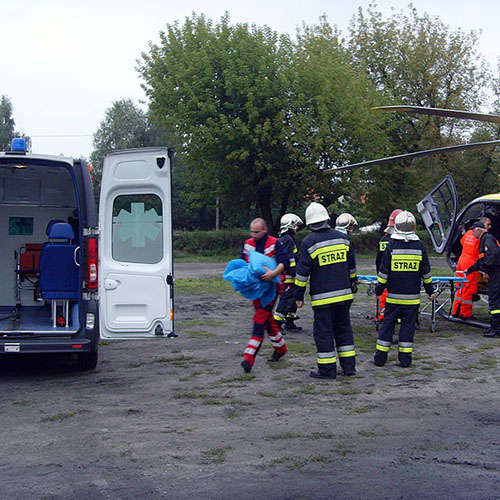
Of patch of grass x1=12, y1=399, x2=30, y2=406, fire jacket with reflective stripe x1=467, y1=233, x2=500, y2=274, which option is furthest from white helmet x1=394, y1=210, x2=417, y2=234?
patch of grass x1=12, y1=399, x2=30, y2=406

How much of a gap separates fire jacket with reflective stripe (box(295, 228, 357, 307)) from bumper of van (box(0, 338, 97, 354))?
2.46 metres

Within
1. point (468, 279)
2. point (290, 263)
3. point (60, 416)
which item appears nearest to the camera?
point (60, 416)

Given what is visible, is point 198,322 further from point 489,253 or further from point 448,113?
point 448,113

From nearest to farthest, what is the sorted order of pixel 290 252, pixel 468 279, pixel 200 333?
pixel 290 252 < pixel 200 333 < pixel 468 279

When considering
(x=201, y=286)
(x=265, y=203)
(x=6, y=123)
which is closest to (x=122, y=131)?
(x=6, y=123)

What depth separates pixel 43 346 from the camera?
7.18 m

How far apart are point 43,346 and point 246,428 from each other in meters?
2.66

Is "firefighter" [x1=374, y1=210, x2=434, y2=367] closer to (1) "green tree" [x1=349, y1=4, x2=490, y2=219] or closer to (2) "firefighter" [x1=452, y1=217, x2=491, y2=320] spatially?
(2) "firefighter" [x1=452, y1=217, x2=491, y2=320]

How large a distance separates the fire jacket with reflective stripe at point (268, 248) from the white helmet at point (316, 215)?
1.62ft

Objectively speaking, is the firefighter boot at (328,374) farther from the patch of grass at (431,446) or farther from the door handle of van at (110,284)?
the door handle of van at (110,284)

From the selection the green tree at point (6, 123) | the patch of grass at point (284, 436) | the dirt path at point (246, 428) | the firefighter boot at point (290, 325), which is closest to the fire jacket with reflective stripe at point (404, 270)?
the dirt path at point (246, 428)

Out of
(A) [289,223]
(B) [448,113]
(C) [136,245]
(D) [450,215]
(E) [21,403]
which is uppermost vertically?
(B) [448,113]

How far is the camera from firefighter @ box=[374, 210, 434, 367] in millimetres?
8203

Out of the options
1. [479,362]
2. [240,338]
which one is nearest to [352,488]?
[479,362]
